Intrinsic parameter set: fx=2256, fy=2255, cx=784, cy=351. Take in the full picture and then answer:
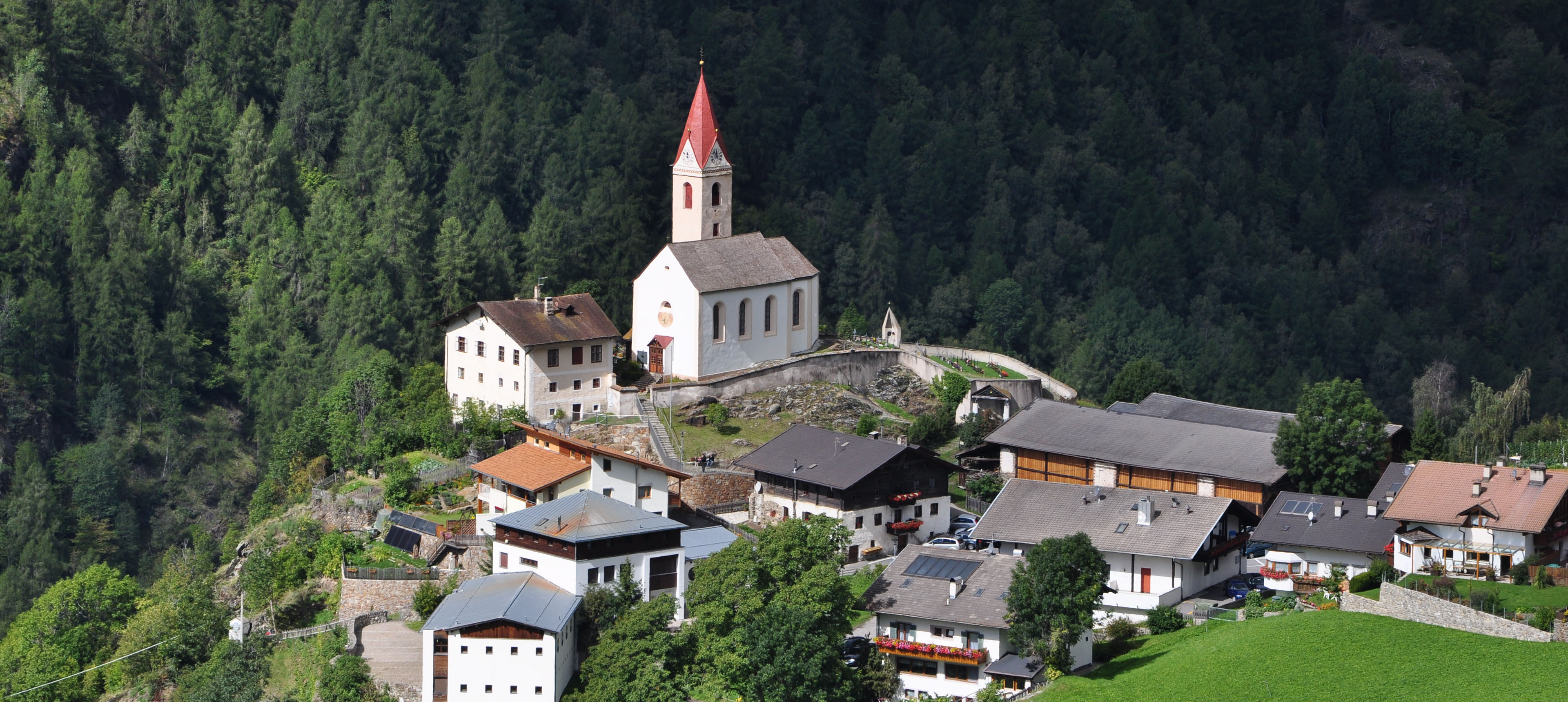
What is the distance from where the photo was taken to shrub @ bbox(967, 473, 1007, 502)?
8425 cm

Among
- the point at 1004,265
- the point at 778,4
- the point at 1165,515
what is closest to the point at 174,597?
the point at 1165,515

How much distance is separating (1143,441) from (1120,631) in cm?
1613

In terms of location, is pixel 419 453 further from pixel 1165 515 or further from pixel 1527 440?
pixel 1527 440

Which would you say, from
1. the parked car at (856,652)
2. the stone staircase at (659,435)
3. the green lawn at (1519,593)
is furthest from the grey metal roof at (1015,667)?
the stone staircase at (659,435)

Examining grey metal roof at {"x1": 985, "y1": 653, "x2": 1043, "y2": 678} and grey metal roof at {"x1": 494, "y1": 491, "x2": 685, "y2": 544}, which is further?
grey metal roof at {"x1": 494, "y1": 491, "x2": 685, "y2": 544}

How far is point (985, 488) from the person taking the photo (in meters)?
84.4

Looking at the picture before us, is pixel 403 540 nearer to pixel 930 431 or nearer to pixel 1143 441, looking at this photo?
pixel 930 431

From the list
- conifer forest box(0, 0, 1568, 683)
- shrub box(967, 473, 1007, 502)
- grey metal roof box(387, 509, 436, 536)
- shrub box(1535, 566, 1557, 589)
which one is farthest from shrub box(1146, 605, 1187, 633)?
conifer forest box(0, 0, 1568, 683)

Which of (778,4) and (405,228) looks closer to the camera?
(405,228)

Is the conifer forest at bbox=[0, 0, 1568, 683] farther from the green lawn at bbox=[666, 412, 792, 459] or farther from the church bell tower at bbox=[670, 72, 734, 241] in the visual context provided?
the church bell tower at bbox=[670, 72, 734, 241]

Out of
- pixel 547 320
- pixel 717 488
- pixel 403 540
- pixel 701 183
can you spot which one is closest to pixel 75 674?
pixel 403 540

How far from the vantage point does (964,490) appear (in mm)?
85500

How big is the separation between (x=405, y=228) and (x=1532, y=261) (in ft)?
272

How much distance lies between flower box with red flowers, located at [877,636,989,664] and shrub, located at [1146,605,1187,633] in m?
6.28
